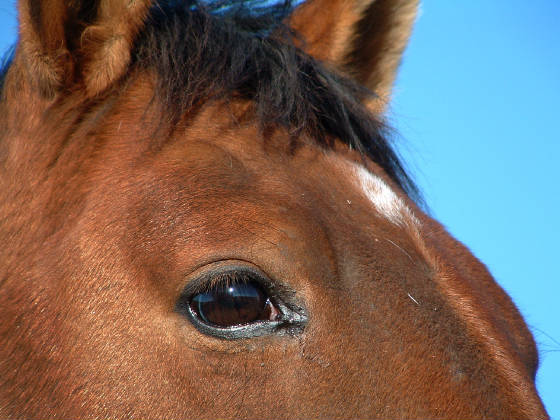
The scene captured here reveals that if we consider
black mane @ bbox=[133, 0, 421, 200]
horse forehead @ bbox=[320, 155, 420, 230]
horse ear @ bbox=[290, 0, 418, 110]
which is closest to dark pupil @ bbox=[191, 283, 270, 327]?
horse forehead @ bbox=[320, 155, 420, 230]

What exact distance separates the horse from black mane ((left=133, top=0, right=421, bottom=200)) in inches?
0.4

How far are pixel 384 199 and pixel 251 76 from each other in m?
0.81

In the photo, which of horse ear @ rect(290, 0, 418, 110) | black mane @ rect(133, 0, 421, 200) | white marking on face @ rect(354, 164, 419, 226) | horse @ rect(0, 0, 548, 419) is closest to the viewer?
horse @ rect(0, 0, 548, 419)

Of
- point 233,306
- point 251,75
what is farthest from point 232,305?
point 251,75

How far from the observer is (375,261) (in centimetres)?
202

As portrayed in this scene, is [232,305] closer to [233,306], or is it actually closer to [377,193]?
[233,306]

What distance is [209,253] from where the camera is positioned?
1.94 m

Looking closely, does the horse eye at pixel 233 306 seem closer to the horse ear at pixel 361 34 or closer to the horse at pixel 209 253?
the horse at pixel 209 253

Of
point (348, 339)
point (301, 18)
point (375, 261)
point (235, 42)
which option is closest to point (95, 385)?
point (348, 339)

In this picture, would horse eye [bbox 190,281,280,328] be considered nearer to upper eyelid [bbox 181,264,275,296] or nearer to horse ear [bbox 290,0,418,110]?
upper eyelid [bbox 181,264,275,296]

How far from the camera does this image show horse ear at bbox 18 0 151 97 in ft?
7.59

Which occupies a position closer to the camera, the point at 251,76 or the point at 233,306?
the point at 233,306

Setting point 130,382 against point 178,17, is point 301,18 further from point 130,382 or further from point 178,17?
point 130,382

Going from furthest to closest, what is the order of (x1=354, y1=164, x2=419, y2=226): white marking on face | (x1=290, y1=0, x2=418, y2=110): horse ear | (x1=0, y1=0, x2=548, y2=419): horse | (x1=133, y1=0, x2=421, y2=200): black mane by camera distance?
(x1=290, y1=0, x2=418, y2=110): horse ear < (x1=133, y1=0, x2=421, y2=200): black mane < (x1=354, y1=164, x2=419, y2=226): white marking on face < (x1=0, y1=0, x2=548, y2=419): horse
